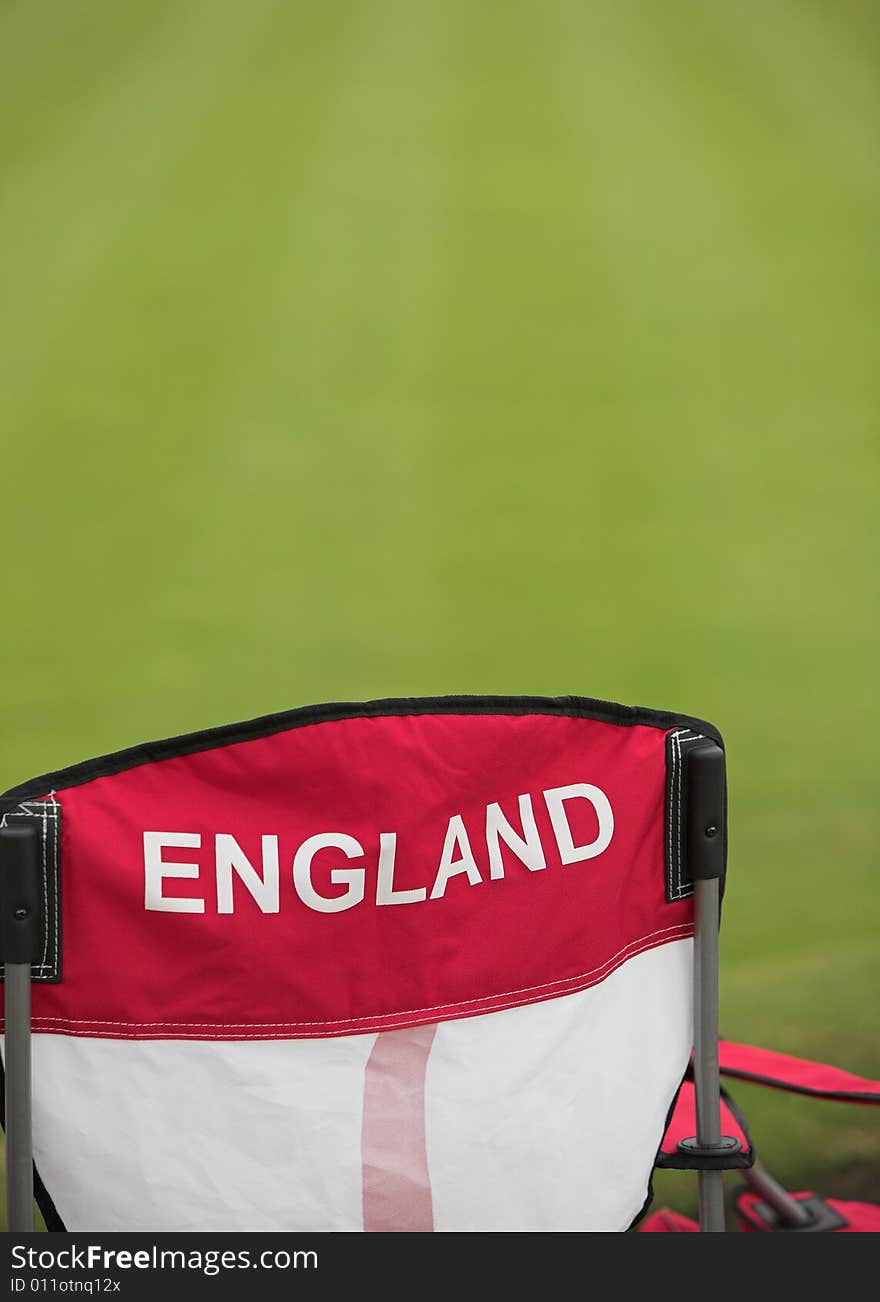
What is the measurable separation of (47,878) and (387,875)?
8.6 inches

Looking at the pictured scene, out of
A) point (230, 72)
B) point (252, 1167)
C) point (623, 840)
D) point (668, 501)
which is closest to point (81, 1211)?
point (252, 1167)

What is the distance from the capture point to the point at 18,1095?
0.79 m

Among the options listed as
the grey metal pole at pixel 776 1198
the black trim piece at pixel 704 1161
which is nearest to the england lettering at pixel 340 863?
the black trim piece at pixel 704 1161

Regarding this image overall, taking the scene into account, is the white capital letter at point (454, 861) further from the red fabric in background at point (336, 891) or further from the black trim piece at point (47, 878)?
the black trim piece at point (47, 878)

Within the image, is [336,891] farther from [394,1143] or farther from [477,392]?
[477,392]

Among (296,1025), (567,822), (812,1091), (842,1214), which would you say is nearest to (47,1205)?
(296,1025)

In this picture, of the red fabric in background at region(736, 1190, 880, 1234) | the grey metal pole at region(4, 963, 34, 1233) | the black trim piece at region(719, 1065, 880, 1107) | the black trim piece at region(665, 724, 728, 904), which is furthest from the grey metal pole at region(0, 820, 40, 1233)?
the red fabric in background at region(736, 1190, 880, 1234)

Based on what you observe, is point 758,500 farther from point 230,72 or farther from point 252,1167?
point 252,1167

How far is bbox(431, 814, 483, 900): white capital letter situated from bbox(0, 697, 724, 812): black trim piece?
0.08 metres

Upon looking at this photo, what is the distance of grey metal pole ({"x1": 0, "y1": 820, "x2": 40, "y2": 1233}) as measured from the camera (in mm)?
769

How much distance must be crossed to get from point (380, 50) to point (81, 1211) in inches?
56.5

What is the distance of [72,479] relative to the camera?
1598mm

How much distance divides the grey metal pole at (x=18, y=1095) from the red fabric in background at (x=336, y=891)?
0.07 feet

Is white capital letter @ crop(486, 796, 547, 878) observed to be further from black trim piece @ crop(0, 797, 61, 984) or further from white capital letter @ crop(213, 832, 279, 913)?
black trim piece @ crop(0, 797, 61, 984)
